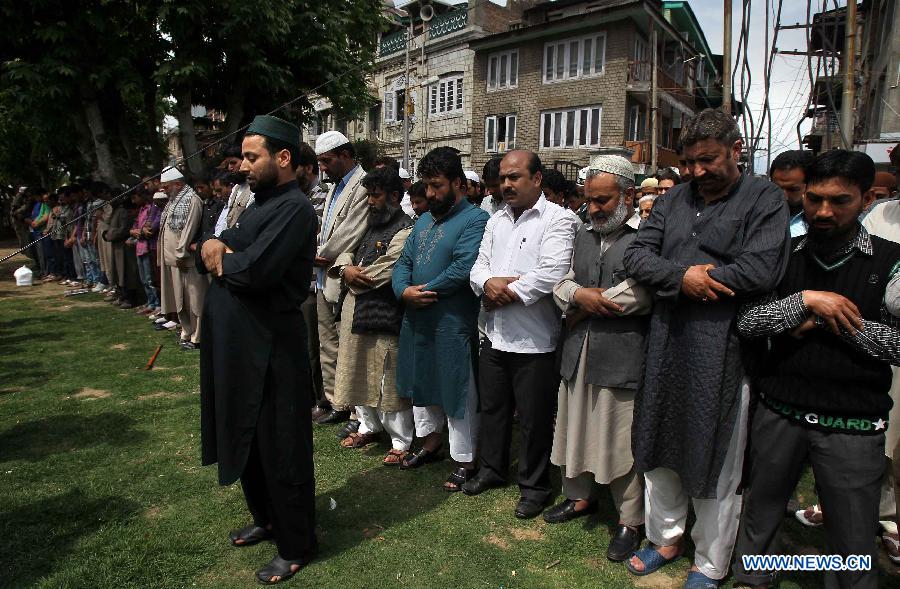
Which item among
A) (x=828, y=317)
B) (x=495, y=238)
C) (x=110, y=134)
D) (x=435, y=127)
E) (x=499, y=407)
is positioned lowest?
(x=499, y=407)

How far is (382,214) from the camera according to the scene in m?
4.43

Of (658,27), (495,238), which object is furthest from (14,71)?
(658,27)

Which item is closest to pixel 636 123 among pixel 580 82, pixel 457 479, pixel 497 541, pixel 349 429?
pixel 580 82

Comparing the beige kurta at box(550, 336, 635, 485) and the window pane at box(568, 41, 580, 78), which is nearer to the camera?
the beige kurta at box(550, 336, 635, 485)

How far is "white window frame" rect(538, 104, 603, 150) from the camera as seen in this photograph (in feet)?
71.3

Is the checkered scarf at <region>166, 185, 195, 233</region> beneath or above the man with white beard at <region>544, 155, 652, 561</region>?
above

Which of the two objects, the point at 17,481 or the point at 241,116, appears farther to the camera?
the point at 241,116

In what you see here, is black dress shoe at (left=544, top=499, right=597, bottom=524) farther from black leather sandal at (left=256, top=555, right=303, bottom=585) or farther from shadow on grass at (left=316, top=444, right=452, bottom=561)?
black leather sandal at (left=256, top=555, right=303, bottom=585)

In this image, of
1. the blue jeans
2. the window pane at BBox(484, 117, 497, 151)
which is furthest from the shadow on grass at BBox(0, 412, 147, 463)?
the window pane at BBox(484, 117, 497, 151)

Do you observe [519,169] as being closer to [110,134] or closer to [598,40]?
[110,134]

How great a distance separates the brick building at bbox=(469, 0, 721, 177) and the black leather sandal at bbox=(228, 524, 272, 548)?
1891 cm

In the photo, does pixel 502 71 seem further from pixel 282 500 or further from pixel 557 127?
pixel 282 500

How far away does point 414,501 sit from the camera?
12.1 ft

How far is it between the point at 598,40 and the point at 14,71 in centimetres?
1800
